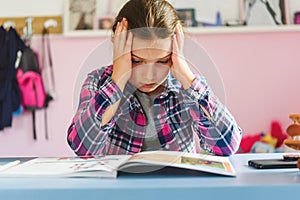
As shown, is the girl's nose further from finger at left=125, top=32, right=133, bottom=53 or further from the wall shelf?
the wall shelf

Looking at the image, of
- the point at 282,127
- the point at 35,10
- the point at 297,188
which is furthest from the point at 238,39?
the point at 297,188

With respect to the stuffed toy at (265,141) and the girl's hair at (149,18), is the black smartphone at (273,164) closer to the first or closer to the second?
the girl's hair at (149,18)

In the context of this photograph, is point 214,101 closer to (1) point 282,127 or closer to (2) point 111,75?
(2) point 111,75

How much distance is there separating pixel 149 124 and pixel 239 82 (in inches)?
61.3

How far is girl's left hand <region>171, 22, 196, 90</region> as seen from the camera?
42.4 inches

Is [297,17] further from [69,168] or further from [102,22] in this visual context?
[69,168]

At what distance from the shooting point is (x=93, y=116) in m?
1.07

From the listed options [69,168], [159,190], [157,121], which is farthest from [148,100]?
[159,190]

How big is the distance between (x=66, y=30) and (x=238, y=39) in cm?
101

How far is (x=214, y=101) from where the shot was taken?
1108 millimetres

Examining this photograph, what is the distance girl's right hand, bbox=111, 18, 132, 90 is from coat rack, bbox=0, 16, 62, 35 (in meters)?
1.70

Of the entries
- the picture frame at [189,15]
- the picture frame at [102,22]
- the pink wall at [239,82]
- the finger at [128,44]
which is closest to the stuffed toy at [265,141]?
the pink wall at [239,82]

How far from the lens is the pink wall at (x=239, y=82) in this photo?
266 centimetres

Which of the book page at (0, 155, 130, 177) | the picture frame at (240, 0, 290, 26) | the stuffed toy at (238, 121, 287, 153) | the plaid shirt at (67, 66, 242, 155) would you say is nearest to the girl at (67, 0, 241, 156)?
the plaid shirt at (67, 66, 242, 155)
